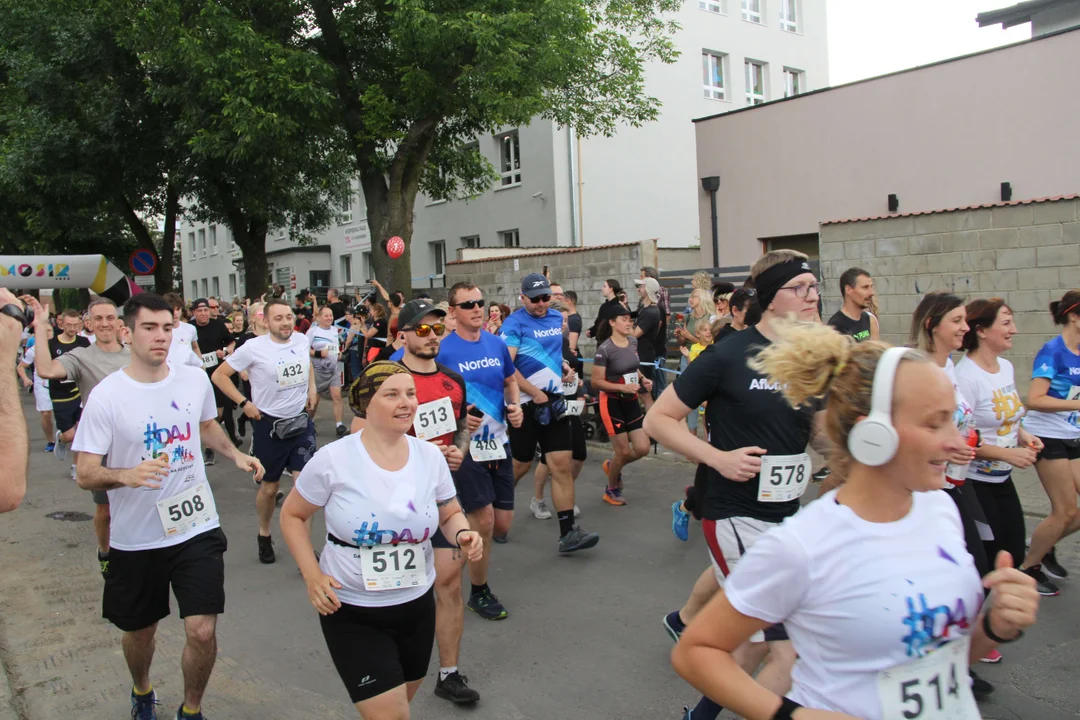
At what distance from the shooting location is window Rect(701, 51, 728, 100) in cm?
2908

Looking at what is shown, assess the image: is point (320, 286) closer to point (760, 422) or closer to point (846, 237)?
point (846, 237)

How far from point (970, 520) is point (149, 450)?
368cm

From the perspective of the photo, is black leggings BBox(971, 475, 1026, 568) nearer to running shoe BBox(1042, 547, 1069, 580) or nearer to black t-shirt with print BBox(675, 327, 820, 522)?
running shoe BBox(1042, 547, 1069, 580)

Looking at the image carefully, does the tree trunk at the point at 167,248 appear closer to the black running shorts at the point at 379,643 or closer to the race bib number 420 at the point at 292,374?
the race bib number 420 at the point at 292,374

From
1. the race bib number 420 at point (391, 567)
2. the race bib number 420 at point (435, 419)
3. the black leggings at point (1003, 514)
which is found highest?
the race bib number 420 at point (435, 419)

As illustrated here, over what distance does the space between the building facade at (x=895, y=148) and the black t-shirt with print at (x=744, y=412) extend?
10.5 m

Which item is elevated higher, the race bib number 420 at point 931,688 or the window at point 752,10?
the window at point 752,10

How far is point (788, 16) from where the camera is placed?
31109 mm

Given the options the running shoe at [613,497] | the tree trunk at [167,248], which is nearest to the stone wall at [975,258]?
the running shoe at [613,497]

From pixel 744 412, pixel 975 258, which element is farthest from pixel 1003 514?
pixel 975 258

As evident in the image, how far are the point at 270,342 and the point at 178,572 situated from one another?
357 centimetres

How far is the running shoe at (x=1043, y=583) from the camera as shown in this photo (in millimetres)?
A: 5238

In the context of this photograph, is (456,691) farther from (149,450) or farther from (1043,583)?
(1043,583)

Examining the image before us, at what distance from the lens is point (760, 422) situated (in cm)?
348
